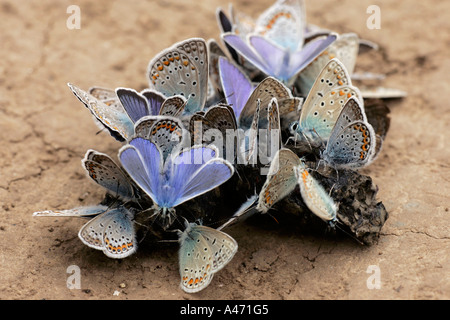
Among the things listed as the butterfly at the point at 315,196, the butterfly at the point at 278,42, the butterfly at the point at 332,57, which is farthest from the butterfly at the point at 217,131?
the butterfly at the point at 332,57

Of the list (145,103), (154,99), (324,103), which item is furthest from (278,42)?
(145,103)

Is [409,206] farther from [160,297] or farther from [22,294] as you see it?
[22,294]

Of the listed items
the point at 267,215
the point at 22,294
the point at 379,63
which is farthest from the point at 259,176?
the point at 379,63

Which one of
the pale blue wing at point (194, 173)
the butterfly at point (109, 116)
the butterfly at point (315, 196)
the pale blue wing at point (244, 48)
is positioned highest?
the pale blue wing at point (244, 48)

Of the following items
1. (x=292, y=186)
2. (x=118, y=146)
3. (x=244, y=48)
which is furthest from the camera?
(x=118, y=146)

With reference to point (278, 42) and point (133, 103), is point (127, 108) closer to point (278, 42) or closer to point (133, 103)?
point (133, 103)

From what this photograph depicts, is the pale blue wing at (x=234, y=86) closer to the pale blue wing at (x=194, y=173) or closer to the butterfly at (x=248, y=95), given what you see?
the butterfly at (x=248, y=95)
